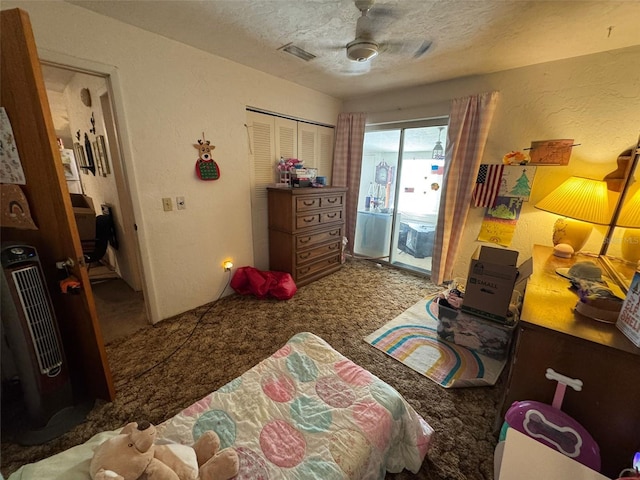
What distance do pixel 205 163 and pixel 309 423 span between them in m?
2.29

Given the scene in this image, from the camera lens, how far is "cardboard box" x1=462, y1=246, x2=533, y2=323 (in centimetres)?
173

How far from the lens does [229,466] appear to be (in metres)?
0.78

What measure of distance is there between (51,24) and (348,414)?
275 cm

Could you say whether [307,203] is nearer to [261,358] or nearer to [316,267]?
[316,267]

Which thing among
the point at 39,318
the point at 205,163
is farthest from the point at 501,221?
the point at 39,318

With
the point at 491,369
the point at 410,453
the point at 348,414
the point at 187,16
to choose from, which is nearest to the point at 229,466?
the point at 348,414

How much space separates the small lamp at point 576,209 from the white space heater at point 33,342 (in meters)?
3.42

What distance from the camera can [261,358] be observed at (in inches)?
74.2

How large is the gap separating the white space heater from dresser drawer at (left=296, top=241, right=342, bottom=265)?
2.06 metres

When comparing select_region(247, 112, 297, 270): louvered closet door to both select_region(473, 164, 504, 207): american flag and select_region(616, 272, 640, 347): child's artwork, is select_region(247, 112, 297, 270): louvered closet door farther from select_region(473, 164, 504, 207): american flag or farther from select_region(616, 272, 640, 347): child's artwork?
select_region(616, 272, 640, 347): child's artwork

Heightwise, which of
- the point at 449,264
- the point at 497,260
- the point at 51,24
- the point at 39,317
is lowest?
the point at 449,264

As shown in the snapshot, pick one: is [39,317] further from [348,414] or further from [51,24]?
[51,24]

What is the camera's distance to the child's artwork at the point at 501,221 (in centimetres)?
258

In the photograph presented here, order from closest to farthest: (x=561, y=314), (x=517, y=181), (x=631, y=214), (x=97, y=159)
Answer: (x=561, y=314), (x=631, y=214), (x=517, y=181), (x=97, y=159)
